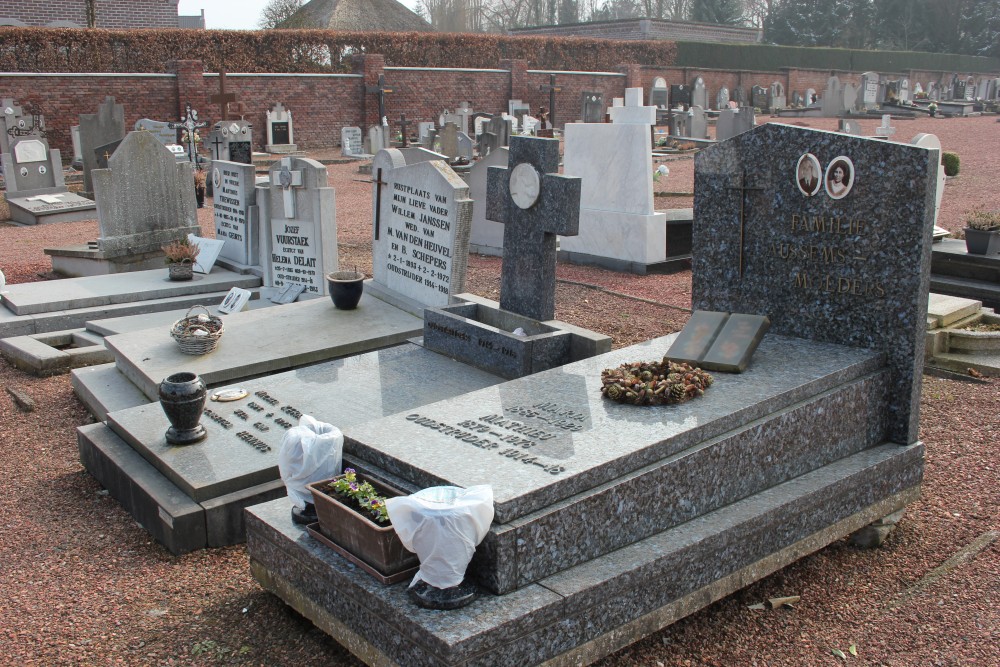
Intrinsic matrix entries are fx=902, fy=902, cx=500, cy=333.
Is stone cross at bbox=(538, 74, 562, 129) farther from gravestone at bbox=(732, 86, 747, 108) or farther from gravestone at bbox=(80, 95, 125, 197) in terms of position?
gravestone at bbox=(80, 95, 125, 197)

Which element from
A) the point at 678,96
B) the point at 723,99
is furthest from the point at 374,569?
the point at 723,99

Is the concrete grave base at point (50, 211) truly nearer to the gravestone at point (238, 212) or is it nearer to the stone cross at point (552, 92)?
the gravestone at point (238, 212)

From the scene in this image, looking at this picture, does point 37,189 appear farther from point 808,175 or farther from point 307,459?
point 808,175

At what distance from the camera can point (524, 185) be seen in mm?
5633

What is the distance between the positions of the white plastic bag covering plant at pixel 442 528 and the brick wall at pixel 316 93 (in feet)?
71.8

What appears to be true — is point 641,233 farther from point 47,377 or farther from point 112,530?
point 112,530

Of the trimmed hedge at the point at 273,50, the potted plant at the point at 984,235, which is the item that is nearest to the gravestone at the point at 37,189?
the trimmed hedge at the point at 273,50

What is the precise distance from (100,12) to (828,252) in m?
35.7

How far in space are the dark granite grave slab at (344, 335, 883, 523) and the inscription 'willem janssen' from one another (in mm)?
302

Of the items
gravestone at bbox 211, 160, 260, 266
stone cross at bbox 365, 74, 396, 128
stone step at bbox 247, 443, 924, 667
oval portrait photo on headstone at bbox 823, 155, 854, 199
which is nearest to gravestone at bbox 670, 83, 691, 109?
stone cross at bbox 365, 74, 396, 128

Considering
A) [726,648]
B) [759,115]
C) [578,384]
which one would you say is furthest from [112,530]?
[759,115]

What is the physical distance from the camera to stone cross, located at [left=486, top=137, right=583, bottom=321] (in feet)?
17.9

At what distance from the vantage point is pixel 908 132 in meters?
28.3

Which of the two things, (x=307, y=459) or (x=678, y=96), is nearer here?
(x=307, y=459)
